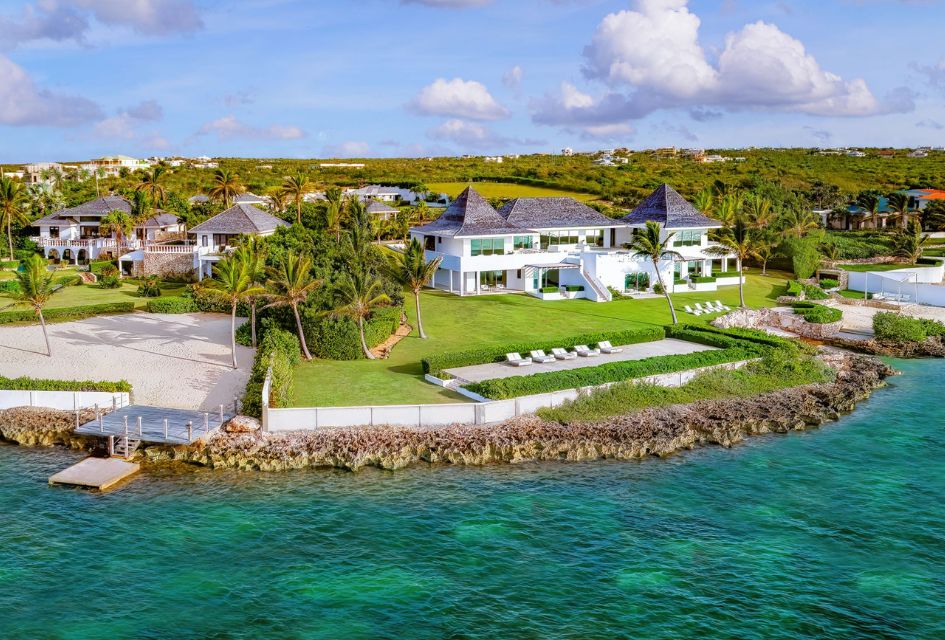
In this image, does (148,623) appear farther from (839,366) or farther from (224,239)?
(224,239)

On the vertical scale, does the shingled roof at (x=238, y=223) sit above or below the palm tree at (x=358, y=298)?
above

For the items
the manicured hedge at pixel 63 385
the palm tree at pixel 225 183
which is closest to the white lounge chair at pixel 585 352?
the manicured hedge at pixel 63 385

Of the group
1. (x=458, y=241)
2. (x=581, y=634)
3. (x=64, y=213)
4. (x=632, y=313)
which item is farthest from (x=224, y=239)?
(x=581, y=634)

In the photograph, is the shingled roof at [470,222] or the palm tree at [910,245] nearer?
the shingled roof at [470,222]

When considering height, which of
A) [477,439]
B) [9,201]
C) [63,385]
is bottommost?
[477,439]

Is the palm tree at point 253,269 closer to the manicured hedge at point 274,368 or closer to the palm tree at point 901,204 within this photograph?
the manicured hedge at point 274,368

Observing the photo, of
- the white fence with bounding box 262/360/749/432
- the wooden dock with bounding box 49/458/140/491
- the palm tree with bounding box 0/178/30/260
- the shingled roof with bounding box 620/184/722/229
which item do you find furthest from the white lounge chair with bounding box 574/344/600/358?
the palm tree with bounding box 0/178/30/260

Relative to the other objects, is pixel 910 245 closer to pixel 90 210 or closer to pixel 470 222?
pixel 470 222

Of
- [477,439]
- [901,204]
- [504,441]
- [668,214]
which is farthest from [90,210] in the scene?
[901,204]
